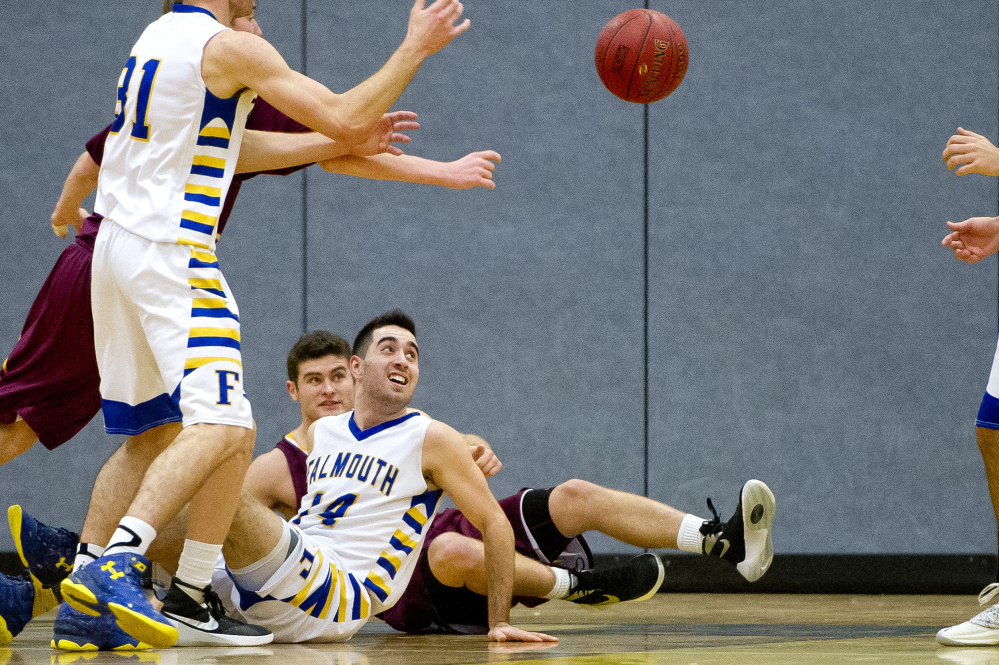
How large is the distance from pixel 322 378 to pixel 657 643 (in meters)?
1.85

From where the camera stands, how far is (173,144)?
2773mm

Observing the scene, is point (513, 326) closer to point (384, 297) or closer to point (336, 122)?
point (384, 297)

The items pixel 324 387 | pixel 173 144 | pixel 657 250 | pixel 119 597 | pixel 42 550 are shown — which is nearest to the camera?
pixel 119 597

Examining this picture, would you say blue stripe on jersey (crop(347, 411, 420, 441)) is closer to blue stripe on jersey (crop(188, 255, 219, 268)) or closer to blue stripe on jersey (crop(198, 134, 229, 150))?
blue stripe on jersey (crop(188, 255, 219, 268))

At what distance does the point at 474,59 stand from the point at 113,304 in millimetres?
3995

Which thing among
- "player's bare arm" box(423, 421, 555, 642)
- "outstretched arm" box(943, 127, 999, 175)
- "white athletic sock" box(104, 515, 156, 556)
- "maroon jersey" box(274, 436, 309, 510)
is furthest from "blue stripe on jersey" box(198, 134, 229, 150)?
"outstretched arm" box(943, 127, 999, 175)

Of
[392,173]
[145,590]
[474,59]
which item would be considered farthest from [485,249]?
[145,590]

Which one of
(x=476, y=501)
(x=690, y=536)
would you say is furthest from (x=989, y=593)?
(x=476, y=501)

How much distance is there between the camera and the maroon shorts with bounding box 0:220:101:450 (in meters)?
2.87

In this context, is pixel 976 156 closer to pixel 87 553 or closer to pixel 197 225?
pixel 197 225

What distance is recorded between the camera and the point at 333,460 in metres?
3.49

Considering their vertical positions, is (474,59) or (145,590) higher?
(474,59)

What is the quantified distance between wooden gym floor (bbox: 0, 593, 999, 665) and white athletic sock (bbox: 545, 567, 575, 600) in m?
0.11

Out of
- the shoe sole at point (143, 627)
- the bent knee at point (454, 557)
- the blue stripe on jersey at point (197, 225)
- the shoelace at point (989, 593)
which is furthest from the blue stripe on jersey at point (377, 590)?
the shoelace at point (989, 593)
